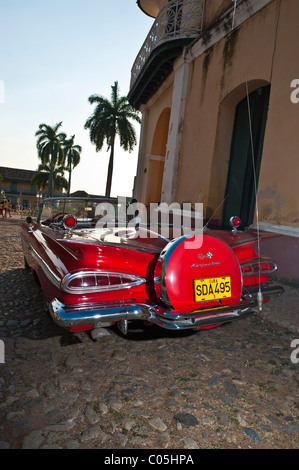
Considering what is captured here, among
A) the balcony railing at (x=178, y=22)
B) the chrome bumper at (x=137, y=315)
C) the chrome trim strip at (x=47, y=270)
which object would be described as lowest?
the chrome bumper at (x=137, y=315)

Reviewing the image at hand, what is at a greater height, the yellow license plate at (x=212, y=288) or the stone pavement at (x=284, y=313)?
the yellow license plate at (x=212, y=288)

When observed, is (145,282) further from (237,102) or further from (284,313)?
(237,102)

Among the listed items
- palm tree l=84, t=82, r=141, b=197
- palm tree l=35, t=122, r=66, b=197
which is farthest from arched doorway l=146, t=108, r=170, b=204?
palm tree l=35, t=122, r=66, b=197

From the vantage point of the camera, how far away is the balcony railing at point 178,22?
8484 millimetres

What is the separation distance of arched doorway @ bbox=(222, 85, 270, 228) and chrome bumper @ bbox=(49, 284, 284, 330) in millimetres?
4981

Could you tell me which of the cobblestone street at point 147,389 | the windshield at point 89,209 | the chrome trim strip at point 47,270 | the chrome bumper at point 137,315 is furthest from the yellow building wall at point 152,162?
the chrome bumper at point 137,315

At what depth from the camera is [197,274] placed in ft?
7.95

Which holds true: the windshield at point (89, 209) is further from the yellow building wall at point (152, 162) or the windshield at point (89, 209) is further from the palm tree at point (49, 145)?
the palm tree at point (49, 145)

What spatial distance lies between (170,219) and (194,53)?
462cm

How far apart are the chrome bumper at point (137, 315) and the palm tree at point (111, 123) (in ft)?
79.0

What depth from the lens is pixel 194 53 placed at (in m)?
8.69

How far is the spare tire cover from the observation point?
2.36 metres

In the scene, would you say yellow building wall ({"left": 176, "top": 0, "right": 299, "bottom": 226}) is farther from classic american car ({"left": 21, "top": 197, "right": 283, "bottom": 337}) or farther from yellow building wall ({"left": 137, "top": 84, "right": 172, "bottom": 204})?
yellow building wall ({"left": 137, "top": 84, "right": 172, "bottom": 204})
